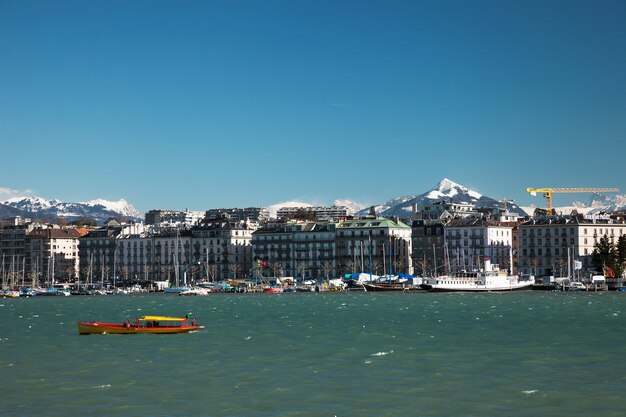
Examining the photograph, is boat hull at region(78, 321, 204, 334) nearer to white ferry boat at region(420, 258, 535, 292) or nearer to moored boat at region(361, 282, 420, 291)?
white ferry boat at region(420, 258, 535, 292)

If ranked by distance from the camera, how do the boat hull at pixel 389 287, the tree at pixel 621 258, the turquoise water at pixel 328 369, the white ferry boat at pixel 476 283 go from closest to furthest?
1. the turquoise water at pixel 328 369
2. the white ferry boat at pixel 476 283
3. the tree at pixel 621 258
4. the boat hull at pixel 389 287

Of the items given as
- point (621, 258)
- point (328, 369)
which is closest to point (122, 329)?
point (328, 369)

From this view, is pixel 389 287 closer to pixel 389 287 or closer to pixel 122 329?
pixel 389 287

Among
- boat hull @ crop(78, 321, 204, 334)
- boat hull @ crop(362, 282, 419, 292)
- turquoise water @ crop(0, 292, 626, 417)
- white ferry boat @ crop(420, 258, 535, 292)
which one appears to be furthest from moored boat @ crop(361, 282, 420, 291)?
boat hull @ crop(78, 321, 204, 334)

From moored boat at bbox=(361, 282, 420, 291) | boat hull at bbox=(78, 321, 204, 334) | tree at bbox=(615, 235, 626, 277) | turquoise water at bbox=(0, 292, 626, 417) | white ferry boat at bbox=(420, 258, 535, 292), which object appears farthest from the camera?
moored boat at bbox=(361, 282, 420, 291)

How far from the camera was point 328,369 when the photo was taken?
54.6m

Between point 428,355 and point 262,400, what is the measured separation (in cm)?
1789

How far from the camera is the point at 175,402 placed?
44750 mm

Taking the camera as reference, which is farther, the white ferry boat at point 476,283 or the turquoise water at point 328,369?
the white ferry boat at point 476,283

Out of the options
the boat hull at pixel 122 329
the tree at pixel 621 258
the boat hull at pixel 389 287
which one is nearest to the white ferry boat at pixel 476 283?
the boat hull at pixel 389 287

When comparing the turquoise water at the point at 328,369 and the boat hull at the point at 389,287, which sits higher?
the boat hull at the point at 389,287

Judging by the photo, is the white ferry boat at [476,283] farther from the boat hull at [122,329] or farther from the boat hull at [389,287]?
the boat hull at [122,329]

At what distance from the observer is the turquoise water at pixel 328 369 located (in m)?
43.3

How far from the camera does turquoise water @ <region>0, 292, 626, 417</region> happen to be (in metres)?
43.3
